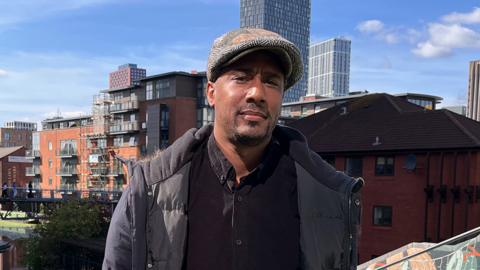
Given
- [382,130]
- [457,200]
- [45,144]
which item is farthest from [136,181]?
[45,144]

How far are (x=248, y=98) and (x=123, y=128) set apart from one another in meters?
59.2

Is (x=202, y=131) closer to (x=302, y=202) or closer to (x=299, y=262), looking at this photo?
(x=302, y=202)

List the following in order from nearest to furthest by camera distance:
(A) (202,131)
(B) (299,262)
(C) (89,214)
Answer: (B) (299,262)
(A) (202,131)
(C) (89,214)

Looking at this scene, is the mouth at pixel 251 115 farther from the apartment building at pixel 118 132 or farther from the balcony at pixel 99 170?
the balcony at pixel 99 170

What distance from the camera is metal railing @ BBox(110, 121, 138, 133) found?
57.8 m

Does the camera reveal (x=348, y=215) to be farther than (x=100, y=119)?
No

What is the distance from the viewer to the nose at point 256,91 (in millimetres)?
2178

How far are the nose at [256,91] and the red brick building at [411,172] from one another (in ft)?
87.4

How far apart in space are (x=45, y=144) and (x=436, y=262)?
69.9 meters

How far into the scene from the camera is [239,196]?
2.27 metres

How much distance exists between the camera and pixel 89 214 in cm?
2791

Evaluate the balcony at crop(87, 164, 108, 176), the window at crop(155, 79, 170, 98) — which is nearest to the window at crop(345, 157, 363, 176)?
the window at crop(155, 79, 170, 98)

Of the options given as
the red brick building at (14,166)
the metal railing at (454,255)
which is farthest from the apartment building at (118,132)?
the metal railing at (454,255)

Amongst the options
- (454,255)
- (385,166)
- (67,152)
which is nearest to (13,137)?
(67,152)
